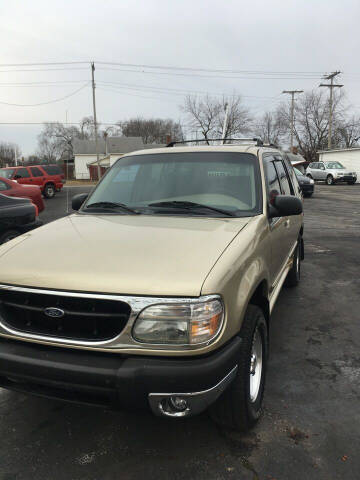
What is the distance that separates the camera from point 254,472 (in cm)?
225

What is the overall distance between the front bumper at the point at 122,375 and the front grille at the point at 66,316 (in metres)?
0.10

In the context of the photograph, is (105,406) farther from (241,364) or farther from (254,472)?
(254,472)

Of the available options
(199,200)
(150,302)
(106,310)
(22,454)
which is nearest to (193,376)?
(150,302)

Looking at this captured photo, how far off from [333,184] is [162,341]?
32.4 m

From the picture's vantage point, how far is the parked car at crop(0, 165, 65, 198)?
21.8 m

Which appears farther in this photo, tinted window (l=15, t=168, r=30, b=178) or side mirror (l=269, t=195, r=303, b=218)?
tinted window (l=15, t=168, r=30, b=178)

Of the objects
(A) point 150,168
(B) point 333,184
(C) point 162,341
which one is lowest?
(B) point 333,184

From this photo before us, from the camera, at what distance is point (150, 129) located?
8269 cm

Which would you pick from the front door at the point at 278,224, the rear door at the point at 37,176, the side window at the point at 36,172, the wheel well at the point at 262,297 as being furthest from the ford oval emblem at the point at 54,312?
the side window at the point at 36,172

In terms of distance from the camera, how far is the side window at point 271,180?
3.41 metres

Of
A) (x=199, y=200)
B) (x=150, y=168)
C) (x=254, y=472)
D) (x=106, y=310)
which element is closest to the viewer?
(x=106, y=310)

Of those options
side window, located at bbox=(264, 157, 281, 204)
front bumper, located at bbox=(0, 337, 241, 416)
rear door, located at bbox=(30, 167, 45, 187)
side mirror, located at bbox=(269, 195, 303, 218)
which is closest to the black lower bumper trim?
front bumper, located at bbox=(0, 337, 241, 416)

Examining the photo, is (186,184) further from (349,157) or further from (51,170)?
(349,157)

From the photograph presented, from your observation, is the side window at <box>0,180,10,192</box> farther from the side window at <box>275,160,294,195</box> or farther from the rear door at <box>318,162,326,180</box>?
the rear door at <box>318,162,326,180</box>
